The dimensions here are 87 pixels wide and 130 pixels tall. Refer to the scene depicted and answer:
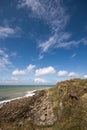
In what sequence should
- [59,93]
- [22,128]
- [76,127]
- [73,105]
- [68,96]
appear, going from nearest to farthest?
1. [76,127]
2. [22,128]
3. [73,105]
4. [68,96]
5. [59,93]

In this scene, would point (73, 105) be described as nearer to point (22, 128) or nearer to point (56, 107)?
point (56, 107)

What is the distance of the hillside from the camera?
1568 cm

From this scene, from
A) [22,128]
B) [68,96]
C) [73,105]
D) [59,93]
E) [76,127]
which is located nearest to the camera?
[76,127]

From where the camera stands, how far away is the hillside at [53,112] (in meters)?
15.7

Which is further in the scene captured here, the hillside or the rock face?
the rock face

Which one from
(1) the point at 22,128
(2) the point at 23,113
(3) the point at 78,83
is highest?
(3) the point at 78,83

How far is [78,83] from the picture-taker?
72.8 feet

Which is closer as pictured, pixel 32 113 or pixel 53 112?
pixel 53 112

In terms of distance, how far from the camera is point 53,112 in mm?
18484

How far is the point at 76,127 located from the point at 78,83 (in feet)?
29.2

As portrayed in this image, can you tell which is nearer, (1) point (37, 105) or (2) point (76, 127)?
(2) point (76, 127)

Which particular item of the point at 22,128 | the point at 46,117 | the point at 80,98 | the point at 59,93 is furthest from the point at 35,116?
the point at 80,98

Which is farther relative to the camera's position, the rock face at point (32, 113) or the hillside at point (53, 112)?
the rock face at point (32, 113)

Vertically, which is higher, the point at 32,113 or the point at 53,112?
the point at 53,112
